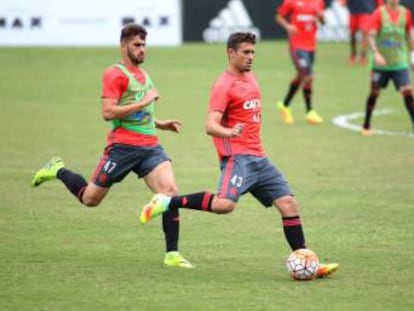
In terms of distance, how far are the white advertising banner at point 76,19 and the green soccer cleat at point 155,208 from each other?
80.5ft

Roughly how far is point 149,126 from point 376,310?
306 centimetres

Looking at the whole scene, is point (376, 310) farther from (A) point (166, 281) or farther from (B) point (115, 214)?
(B) point (115, 214)

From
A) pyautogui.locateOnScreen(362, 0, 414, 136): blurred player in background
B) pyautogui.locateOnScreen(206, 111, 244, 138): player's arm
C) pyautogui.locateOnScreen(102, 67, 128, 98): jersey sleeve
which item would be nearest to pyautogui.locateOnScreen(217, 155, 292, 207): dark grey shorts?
pyautogui.locateOnScreen(206, 111, 244, 138): player's arm

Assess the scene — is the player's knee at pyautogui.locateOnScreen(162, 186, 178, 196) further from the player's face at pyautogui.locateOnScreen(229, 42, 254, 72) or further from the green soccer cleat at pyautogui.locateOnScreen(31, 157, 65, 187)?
the green soccer cleat at pyautogui.locateOnScreen(31, 157, 65, 187)

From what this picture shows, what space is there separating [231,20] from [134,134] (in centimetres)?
2642

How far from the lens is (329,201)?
15.1 m

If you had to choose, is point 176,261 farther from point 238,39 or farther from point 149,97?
point 238,39

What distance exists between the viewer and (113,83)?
36.6 feet

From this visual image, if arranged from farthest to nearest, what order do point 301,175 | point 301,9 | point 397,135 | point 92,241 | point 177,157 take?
point 301,9 < point 397,135 < point 177,157 < point 301,175 < point 92,241

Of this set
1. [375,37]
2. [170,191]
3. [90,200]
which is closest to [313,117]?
[375,37]

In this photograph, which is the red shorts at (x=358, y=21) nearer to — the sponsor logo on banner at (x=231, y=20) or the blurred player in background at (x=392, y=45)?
the sponsor logo on banner at (x=231, y=20)

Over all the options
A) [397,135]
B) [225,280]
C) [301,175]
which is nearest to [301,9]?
[397,135]

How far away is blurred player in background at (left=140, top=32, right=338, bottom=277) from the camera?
10.6 m

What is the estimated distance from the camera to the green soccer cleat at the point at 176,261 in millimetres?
11125
